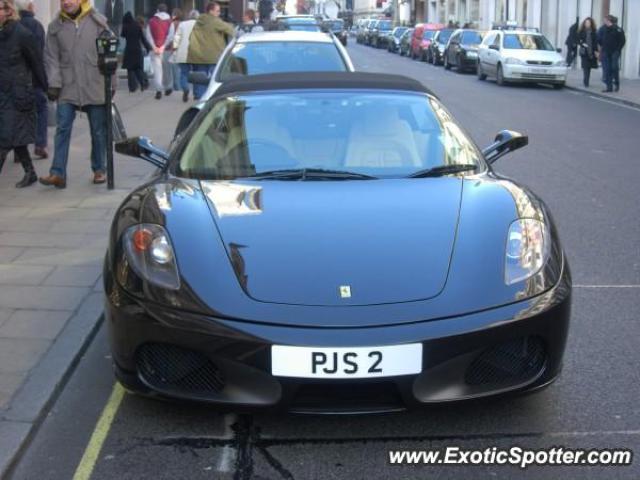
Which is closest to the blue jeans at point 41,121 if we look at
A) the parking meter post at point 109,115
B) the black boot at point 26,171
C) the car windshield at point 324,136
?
A: the black boot at point 26,171

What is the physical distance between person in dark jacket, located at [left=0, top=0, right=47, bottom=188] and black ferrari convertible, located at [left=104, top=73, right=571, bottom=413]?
4.41 m

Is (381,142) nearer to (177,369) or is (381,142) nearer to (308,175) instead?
(308,175)

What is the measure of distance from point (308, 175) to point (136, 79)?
633 inches

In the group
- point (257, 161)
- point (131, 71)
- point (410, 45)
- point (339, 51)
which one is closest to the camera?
point (257, 161)

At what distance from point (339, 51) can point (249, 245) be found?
6.79m

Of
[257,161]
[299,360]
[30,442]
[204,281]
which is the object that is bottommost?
[30,442]

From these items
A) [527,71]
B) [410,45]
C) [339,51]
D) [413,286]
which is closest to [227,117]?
[413,286]

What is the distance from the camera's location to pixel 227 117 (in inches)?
211

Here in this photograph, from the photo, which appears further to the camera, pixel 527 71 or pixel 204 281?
pixel 527 71

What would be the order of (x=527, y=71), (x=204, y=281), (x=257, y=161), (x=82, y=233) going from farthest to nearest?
1. (x=527, y=71)
2. (x=82, y=233)
3. (x=257, y=161)
4. (x=204, y=281)

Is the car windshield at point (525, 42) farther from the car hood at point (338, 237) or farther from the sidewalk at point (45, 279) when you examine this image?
the car hood at point (338, 237)

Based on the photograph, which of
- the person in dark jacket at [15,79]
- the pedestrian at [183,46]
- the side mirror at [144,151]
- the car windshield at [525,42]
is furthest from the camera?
the car windshield at [525,42]

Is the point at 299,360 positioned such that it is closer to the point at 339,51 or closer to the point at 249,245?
the point at 249,245

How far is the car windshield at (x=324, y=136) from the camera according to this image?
4.94 meters
